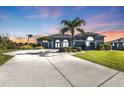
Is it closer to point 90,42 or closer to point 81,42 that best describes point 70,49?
point 81,42

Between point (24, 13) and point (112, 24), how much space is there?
3.60m

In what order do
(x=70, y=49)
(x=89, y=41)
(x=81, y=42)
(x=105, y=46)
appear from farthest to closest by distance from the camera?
(x=70, y=49) → (x=81, y=42) → (x=89, y=41) → (x=105, y=46)

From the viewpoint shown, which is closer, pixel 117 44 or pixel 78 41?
pixel 117 44

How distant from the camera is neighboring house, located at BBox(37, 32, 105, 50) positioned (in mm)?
10484

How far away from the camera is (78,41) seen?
10.9 meters

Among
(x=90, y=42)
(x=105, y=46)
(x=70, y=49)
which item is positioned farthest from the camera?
(x=70, y=49)

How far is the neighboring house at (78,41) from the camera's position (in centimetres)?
1048

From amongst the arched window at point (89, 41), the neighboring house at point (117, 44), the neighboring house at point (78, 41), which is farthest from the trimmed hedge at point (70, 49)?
the neighboring house at point (117, 44)

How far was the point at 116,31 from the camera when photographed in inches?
355

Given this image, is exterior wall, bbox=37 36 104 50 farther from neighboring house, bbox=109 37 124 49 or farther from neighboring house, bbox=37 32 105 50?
neighboring house, bbox=109 37 124 49

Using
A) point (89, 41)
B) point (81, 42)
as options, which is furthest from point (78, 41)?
point (89, 41)
